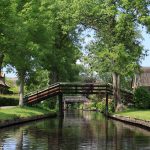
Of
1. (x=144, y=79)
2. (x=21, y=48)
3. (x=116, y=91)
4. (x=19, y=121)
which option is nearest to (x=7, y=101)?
(x=116, y=91)

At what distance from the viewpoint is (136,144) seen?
25.8 meters

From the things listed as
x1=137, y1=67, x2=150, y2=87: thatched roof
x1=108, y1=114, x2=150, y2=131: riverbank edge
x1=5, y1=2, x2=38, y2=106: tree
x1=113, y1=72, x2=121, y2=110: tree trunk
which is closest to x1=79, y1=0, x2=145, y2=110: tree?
x1=113, y1=72, x2=121, y2=110: tree trunk

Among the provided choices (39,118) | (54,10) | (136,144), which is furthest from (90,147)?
(54,10)

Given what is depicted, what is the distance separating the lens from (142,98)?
63.6 m

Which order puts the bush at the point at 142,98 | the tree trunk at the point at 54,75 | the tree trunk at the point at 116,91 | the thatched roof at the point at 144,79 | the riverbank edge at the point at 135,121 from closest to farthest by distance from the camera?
the riverbank edge at the point at 135,121 → the bush at the point at 142,98 → the tree trunk at the point at 116,91 → the tree trunk at the point at 54,75 → the thatched roof at the point at 144,79

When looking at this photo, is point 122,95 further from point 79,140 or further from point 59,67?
point 79,140

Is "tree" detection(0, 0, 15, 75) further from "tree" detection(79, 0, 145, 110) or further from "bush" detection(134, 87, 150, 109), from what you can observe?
"bush" detection(134, 87, 150, 109)

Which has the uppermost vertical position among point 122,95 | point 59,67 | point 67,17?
point 67,17

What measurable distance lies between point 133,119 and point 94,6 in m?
20.2

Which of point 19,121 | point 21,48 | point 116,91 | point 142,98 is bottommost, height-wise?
point 19,121

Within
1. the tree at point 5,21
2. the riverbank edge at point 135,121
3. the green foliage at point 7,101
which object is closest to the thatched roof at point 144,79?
the green foliage at point 7,101

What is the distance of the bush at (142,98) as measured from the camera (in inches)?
2483

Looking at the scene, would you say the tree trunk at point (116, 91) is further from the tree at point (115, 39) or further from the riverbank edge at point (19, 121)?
the riverbank edge at point (19, 121)

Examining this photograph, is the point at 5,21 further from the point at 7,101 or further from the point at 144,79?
the point at 144,79
